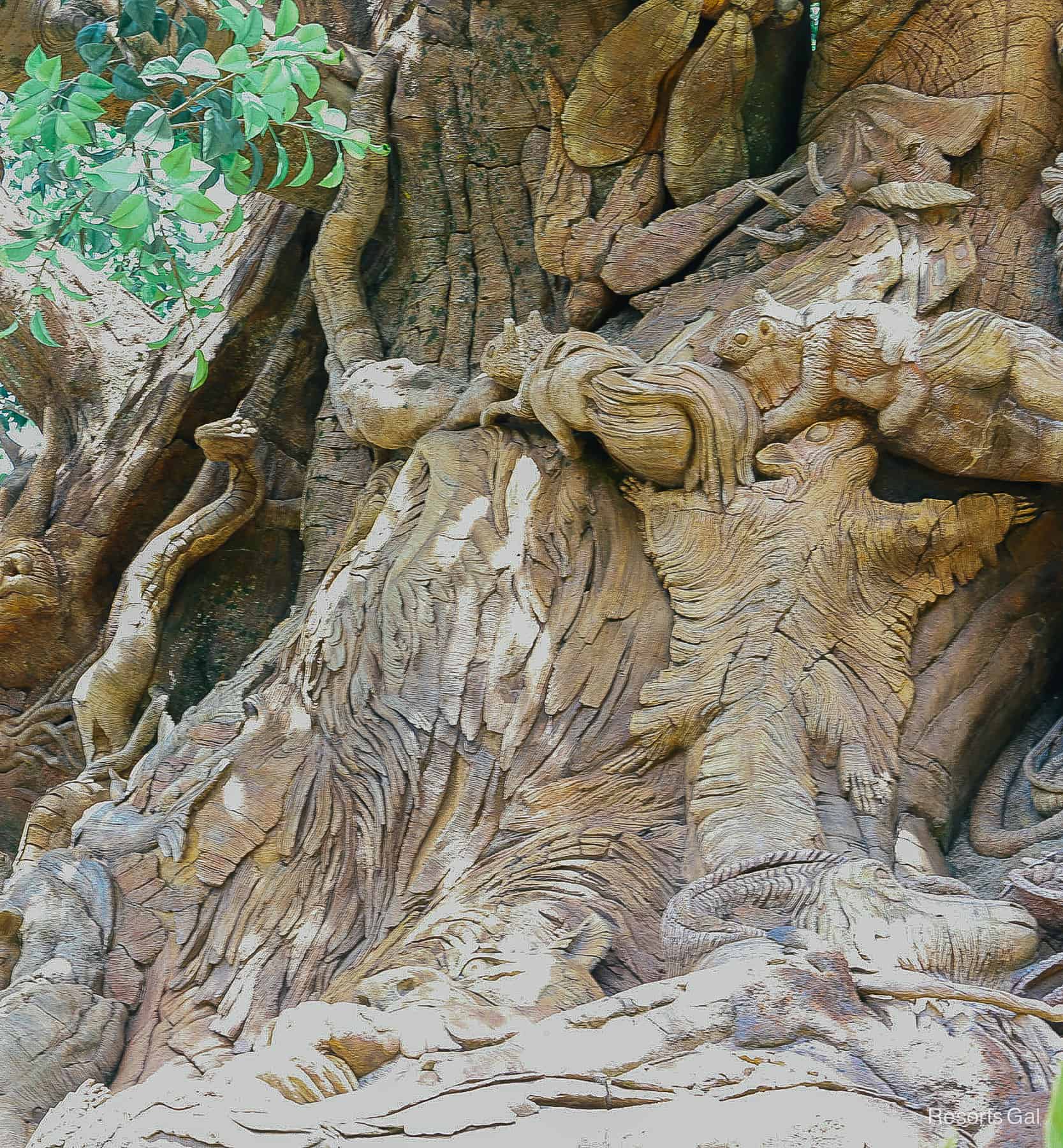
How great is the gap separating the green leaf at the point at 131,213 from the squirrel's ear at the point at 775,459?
59.6 inches

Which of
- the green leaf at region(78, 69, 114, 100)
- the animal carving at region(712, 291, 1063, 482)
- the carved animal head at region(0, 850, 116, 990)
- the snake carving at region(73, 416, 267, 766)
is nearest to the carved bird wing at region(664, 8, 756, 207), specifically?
the animal carving at region(712, 291, 1063, 482)

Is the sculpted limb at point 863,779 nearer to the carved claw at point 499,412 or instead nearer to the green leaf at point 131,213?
the carved claw at point 499,412

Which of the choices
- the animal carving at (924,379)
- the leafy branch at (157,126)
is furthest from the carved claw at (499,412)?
the leafy branch at (157,126)

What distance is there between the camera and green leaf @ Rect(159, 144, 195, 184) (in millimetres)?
3271

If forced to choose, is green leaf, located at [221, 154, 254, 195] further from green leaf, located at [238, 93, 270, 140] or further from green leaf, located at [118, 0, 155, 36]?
green leaf, located at [118, 0, 155, 36]

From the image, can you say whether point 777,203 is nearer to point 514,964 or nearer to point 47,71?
point 47,71

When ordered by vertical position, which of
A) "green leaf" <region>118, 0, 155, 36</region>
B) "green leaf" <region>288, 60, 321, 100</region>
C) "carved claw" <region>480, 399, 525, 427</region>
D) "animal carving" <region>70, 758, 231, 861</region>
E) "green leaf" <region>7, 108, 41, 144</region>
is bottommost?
"animal carving" <region>70, 758, 231, 861</region>

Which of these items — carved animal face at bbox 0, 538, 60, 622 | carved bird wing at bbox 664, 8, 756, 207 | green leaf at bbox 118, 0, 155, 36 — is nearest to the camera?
green leaf at bbox 118, 0, 155, 36

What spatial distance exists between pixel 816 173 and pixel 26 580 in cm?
290

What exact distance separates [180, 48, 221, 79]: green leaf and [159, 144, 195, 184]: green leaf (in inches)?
7.7

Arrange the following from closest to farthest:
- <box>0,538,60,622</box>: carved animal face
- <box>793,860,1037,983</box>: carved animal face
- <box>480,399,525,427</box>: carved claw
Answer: <box>793,860,1037,983</box>: carved animal face, <box>480,399,525,427</box>: carved claw, <box>0,538,60,622</box>: carved animal face

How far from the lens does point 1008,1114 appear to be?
262 cm

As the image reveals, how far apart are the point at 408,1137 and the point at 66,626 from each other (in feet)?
11.6

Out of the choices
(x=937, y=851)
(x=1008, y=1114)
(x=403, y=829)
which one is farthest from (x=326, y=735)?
(x=1008, y=1114)
